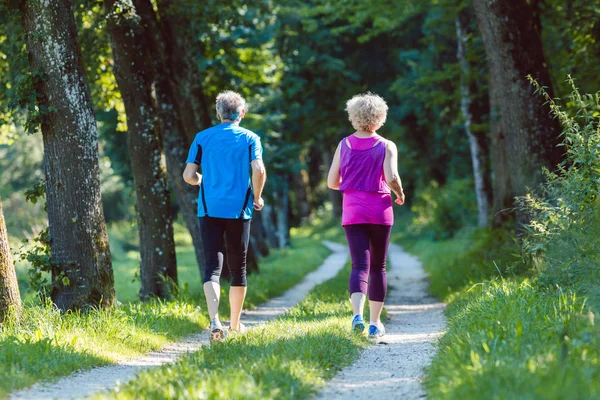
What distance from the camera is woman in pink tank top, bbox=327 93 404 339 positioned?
7.67 m

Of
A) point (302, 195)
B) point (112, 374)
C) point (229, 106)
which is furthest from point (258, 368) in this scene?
point (302, 195)

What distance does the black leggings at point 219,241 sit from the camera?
764 cm

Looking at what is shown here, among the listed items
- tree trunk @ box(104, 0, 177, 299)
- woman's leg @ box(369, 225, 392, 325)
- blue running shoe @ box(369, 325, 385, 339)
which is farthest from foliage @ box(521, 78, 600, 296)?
tree trunk @ box(104, 0, 177, 299)

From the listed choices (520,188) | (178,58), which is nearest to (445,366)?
(520,188)

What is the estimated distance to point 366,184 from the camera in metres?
7.67

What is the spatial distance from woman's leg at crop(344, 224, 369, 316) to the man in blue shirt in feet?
3.25

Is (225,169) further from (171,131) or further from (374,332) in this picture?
(171,131)

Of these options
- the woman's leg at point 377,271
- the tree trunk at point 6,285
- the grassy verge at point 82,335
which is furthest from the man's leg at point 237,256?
the tree trunk at point 6,285

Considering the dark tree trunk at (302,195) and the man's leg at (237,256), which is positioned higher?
the man's leg at (237,256)

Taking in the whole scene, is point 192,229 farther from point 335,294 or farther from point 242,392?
point 242,392

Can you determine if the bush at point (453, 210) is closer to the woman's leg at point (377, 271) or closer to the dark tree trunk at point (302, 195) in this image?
the dark tree trunk at point (302, 195)

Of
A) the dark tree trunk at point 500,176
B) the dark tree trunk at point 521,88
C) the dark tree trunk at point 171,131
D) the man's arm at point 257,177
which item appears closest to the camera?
the man's arm at point 257,177

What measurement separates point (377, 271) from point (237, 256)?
1.43 meters

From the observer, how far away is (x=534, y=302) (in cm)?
685
